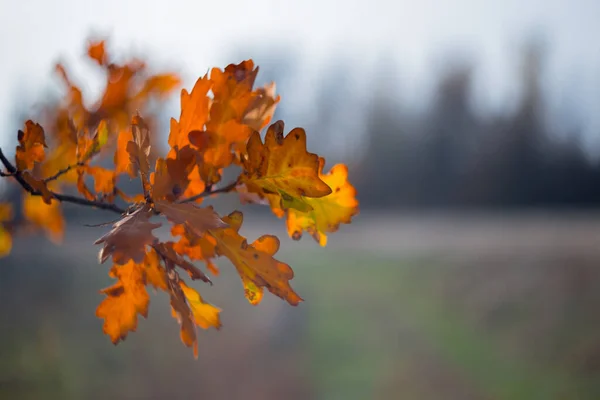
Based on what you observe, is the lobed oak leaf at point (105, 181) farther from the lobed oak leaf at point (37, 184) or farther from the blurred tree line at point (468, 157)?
the blurred tree line at point (468, 157)

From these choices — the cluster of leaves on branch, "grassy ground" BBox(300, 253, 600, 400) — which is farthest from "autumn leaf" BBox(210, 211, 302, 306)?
"grassy ground" BBox(300, 253, 600, 400)

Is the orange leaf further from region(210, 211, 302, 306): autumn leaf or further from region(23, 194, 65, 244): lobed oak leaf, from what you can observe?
region(23, 194, 65, 244): lobed oak leaf

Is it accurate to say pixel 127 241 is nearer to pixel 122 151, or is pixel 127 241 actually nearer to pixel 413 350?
pixel 122 151

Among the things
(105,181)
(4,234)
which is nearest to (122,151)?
(105,181)

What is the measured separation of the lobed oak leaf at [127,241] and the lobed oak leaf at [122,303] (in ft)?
0.35

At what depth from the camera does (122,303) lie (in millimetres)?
473

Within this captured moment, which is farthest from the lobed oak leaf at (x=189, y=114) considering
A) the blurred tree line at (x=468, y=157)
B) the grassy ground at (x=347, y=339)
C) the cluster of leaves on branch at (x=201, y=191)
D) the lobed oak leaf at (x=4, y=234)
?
the blurred tree line at (x=468, y=157)

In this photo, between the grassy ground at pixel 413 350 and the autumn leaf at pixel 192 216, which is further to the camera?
the grassy ground at pixel 413 350

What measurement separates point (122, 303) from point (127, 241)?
15 cm

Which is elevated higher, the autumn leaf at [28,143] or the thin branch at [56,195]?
the autumn leaf at [28,143]

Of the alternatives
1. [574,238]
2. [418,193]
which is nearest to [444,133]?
[418,193]

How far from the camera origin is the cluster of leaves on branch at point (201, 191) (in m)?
0.41

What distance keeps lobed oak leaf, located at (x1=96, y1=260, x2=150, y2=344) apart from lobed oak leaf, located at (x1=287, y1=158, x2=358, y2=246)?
0.48ft

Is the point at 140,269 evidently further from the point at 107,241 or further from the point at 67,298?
the point at 67,298
